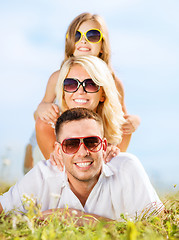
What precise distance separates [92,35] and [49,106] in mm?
1353

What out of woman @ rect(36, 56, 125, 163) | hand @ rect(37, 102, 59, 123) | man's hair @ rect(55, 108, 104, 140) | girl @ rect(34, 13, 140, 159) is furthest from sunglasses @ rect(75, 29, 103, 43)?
man's hair @ rect(55, 108, 104, 140)

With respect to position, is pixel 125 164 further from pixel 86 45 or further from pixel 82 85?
pixel 86 45

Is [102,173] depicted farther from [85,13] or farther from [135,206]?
[85,13]

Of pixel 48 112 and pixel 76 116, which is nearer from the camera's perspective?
pixel 76 116

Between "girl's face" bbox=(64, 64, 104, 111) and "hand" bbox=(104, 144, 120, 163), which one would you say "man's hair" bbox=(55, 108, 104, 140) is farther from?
"girl's face" bbox=(64, 64, 104, 111)

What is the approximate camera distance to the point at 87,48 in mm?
5871

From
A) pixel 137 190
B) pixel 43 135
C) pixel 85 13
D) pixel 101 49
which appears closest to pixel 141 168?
pixel 137 190

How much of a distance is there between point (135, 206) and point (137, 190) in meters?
0.16

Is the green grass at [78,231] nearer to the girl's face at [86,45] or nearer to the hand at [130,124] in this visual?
the hand at [130,124]

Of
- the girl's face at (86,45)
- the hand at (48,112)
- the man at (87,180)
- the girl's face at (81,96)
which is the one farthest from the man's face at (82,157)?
the girl's face at (86,45)

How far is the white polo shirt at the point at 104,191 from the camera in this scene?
367 cm

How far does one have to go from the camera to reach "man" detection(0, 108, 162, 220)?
3.58 m

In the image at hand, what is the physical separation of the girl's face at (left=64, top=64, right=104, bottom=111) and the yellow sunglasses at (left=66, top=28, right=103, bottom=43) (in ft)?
3.60

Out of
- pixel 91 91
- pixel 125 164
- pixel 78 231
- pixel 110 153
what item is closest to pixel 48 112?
pixel 91 91
